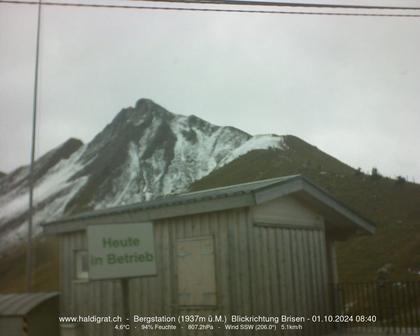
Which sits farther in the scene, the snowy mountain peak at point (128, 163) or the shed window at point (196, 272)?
the snowy mountain peak at point (128, 163)

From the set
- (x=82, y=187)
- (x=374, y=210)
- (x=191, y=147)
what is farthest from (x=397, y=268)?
(x=191, y=147)

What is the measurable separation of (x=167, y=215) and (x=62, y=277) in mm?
4332

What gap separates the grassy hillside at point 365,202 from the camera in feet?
81.8

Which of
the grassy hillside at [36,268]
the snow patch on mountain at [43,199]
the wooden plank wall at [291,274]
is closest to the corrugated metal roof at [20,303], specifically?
the wooden plank wall at [291,274]

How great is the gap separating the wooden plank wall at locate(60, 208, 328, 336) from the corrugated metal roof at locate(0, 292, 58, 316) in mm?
2919

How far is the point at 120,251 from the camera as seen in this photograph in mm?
7504

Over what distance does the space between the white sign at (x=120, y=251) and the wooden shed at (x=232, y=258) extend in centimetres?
212

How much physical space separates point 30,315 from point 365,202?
1079 inches

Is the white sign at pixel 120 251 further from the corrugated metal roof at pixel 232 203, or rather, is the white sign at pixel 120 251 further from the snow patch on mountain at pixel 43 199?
the snow patch on mountain at pixel 43 199

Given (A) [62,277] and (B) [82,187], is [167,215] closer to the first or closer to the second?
(A) [62,277]

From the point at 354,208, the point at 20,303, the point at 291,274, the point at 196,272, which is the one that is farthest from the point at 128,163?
the point at 20,303

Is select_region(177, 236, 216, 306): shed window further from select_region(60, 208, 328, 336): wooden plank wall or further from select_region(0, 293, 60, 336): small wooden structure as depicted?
select_region(0, 293, 60, 336): small wooden structure

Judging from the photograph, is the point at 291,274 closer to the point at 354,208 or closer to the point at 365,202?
the point at 354,208

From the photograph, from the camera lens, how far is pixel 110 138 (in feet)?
360
